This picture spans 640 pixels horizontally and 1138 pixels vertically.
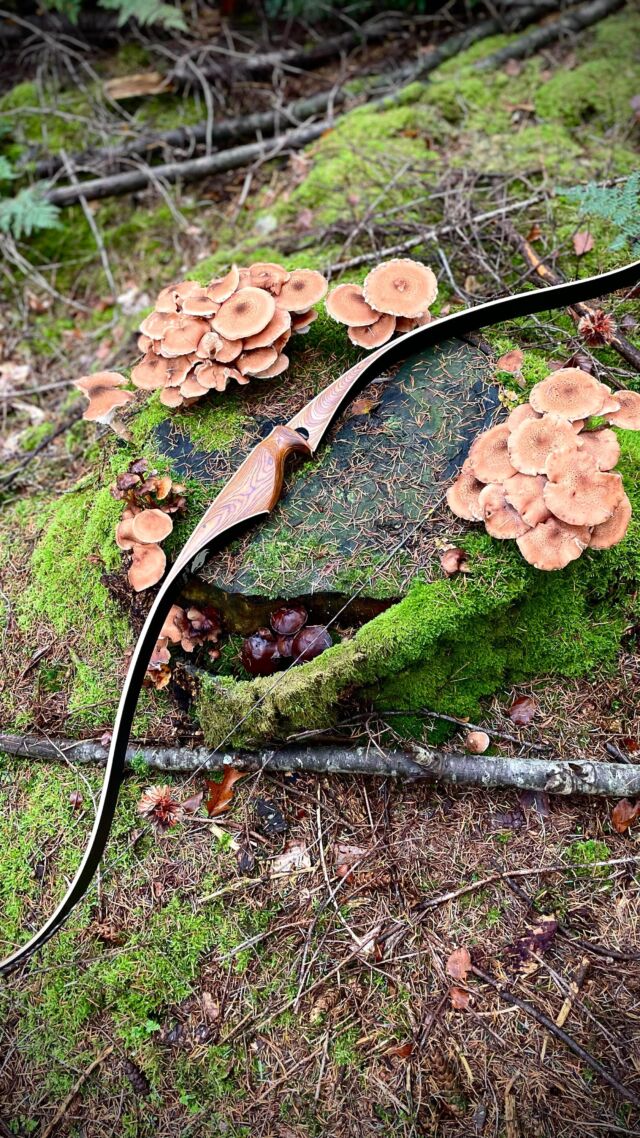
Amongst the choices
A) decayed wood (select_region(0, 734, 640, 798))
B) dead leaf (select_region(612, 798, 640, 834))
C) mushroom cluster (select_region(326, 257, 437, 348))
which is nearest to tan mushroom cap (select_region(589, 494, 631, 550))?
decayed wood (select_region(0, 734, 640, 798))

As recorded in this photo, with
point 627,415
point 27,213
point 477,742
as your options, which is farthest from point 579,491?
point 27,213

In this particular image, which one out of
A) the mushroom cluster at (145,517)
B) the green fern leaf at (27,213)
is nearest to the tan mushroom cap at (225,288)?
the mushroom cluster at (145,517)

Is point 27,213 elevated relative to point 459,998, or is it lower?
elevated

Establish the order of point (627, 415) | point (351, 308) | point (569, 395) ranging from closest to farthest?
point (569, 395), point (627, 415), point (351, 308)

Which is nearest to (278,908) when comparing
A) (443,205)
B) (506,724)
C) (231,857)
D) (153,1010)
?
(231,857)

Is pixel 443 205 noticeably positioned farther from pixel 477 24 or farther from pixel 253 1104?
pixel 253 1104

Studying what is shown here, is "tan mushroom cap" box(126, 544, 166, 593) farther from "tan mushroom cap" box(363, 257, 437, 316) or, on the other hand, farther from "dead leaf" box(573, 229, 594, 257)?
"dead leaf" box(573, 229, 594, 257)

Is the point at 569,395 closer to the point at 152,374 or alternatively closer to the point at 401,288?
the point at 401,288
